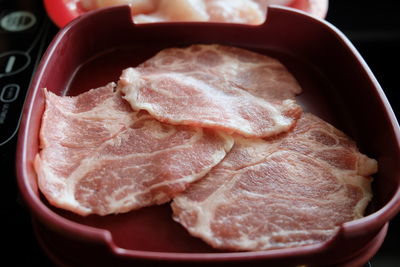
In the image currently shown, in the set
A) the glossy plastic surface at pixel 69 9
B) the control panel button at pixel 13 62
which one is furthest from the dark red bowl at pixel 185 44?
the control panel button at pixel 13 62

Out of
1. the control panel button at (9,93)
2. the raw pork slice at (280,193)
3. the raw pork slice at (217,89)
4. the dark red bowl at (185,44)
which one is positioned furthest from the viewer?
the control panel button at (9,93)

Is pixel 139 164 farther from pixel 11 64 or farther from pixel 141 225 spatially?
pixel 11 64

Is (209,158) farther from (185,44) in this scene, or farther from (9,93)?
(9,93)

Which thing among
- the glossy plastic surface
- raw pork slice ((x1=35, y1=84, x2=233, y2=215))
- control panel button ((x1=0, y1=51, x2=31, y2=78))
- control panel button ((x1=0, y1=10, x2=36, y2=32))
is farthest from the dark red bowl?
control panel button ((x1=0, y1=10, x2=36, y2=32))

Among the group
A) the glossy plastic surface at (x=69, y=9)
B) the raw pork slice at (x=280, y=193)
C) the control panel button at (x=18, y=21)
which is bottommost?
the raw pork slice at (x=280, y=193)

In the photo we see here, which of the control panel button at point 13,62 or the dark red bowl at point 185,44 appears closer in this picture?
the dark red bowl at point 185,44

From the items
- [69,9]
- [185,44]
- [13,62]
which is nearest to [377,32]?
[185,44]

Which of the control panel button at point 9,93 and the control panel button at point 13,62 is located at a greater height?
the control panel button at point 13,62

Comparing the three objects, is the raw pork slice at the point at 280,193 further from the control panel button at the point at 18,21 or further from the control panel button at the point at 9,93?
the control panel button at the point at 18,21
